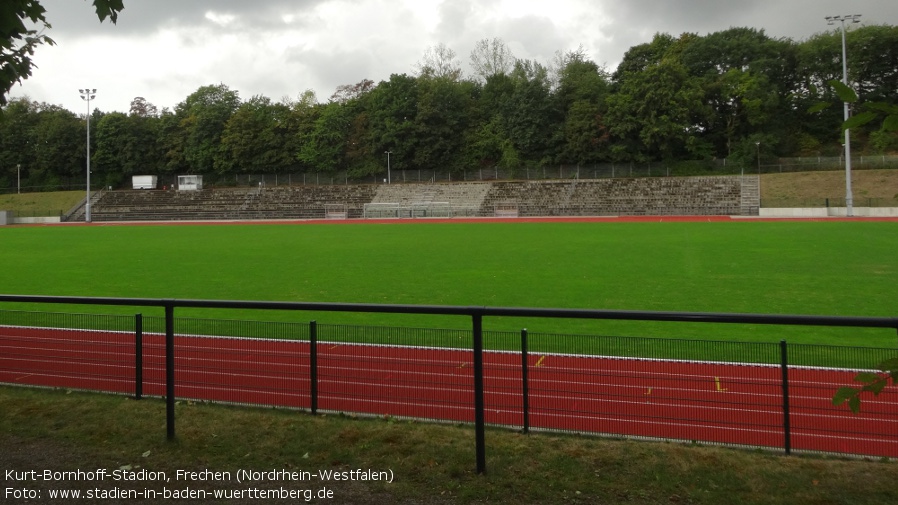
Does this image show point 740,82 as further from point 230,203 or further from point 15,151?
point 15,151

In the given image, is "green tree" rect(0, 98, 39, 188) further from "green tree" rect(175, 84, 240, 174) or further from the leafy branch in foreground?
the leafy branch in foreground

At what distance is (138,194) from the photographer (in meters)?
74.9

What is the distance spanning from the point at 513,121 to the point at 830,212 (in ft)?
122

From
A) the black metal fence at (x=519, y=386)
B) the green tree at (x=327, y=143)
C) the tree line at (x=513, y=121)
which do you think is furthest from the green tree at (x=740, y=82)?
the black metal fence at (x=519, y=386)

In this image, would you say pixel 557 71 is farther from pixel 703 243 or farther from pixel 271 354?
pixel 271 354

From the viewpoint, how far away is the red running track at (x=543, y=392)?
6016 mm

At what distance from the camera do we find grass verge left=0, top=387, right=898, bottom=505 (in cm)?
385

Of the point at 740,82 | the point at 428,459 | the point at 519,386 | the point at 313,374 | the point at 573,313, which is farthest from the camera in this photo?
the point at 740,82

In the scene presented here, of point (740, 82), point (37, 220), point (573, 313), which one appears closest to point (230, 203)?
point (37, 220)

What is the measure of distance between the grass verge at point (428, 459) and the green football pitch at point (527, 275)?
6276 mm

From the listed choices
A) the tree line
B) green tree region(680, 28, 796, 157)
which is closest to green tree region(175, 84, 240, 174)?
the tree line

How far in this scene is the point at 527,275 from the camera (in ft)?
59.3

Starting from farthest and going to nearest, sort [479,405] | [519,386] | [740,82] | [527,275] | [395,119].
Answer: [395,119] < [740,82] < [527,275] < [519,386] < [479,405]

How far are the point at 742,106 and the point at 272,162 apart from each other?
2091 inches
